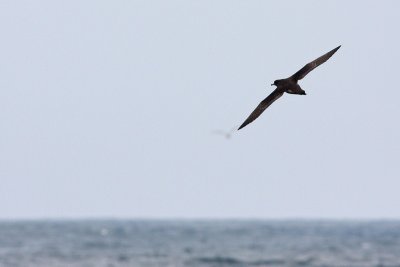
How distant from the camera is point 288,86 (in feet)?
29.5

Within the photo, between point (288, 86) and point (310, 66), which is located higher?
point (310, 66)

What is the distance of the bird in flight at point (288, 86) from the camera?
8891 millimetres

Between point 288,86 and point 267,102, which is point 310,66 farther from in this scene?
point 267,102

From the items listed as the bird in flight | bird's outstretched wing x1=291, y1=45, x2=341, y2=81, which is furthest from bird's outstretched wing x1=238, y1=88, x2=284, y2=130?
bird's outstretched wing x1=291, y1=45, x2=341, y2=81

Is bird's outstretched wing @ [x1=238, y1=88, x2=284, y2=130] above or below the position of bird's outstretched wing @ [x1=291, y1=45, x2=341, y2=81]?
below

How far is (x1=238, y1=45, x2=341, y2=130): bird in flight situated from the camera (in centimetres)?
889

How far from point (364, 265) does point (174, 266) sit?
7069 mm

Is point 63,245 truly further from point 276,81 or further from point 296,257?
point 276,81

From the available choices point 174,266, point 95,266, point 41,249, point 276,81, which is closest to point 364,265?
point 174,266

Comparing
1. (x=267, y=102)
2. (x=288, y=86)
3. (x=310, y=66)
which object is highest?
(x=310, y=66)

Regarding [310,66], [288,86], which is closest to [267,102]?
[288,86]

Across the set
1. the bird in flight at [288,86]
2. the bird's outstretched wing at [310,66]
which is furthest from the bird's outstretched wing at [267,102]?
the bird's outstretched wing at [310,66]

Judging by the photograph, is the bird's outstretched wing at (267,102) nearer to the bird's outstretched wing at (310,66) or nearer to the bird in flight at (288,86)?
the bird in flight at (288,86)

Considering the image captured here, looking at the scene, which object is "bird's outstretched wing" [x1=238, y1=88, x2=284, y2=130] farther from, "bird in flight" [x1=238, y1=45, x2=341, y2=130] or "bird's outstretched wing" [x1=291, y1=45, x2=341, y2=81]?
"bird's outstretched wing" [x1=291, y1=45, x2=341, y2=81]
